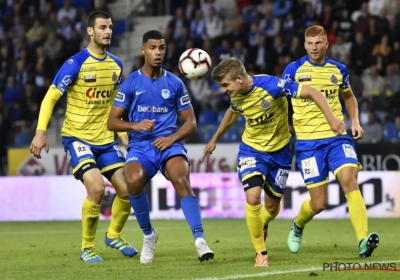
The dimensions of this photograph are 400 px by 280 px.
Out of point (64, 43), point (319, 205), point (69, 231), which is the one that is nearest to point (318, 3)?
point (64, 43)

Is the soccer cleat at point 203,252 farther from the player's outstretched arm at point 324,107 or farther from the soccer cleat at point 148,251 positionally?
the player's outstretched arm at point 324,107

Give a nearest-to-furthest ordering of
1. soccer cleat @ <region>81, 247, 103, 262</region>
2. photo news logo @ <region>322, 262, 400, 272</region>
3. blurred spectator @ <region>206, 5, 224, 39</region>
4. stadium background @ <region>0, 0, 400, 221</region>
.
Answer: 1. photo news logo @ <region>322, 262, 400, 272</region>
2. soccer cleat @ <region>81, 247, 103, 262</region>
3. stadium background @ <region>0, 0, 400, 221</region>
4. blurred spectator @ <region>206, 5, 224, 39</region>

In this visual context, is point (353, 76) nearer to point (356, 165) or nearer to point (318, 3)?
point (318, 3)

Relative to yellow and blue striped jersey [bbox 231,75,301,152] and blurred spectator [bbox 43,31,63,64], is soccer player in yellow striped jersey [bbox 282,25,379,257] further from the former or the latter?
blurred spectator [bbox 43,31,63,64]

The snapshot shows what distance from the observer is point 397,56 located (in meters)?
18.8

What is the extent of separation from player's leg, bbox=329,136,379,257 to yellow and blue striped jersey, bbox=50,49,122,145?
237 centimetres

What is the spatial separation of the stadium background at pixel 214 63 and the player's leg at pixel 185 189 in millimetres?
7094

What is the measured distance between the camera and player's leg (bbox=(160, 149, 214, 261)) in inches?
332

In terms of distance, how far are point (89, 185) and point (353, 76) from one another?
10.1m

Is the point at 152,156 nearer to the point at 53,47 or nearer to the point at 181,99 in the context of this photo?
the point at 181,99

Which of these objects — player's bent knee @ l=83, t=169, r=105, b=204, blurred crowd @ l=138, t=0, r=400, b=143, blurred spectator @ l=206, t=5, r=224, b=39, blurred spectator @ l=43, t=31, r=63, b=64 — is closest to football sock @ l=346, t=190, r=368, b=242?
player's bent knee @ l=83, t=169, r=105, b=204

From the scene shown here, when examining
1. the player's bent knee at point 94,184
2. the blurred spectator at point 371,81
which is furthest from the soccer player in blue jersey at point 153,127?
the blurred spectator at point 371,81

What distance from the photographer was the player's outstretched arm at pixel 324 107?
26.8ft

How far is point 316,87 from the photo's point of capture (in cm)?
958
